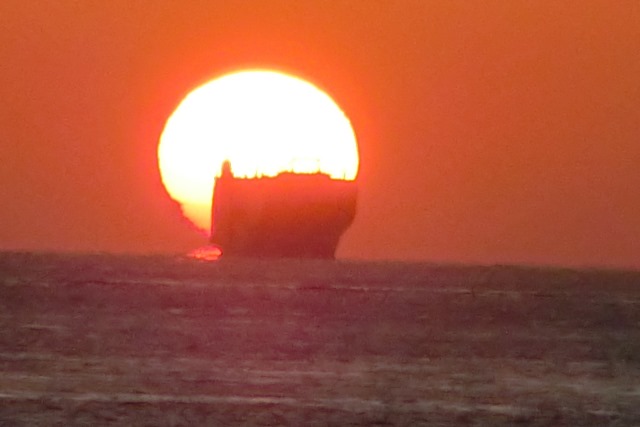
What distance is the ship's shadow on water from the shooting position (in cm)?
A: 35

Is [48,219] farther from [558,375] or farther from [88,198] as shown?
[558,375]

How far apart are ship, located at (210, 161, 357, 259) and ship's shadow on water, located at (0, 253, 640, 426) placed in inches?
3.8

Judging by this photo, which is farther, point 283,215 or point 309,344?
point 283,215

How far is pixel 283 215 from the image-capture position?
1.81ft

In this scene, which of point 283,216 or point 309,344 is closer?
point 309,344

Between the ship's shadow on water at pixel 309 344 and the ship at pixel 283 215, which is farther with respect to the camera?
the ship at pixel 283 215

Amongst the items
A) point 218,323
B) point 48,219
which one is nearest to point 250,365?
point 218,323

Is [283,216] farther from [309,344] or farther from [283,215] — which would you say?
[309,344]

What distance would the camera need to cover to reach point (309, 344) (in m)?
0.39

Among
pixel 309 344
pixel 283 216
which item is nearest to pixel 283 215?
pixel 283 216

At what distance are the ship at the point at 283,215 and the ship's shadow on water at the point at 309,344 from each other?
0.10m

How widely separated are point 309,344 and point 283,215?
0.56 ft

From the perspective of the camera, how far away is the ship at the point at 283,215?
55 cm

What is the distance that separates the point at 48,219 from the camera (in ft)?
2.96
